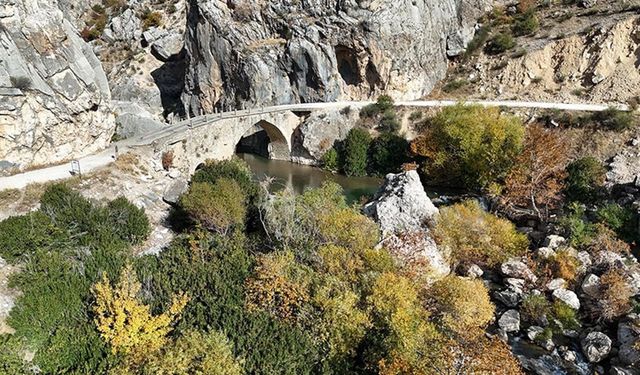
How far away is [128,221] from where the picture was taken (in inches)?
814

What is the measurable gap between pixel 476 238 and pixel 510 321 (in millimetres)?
5176

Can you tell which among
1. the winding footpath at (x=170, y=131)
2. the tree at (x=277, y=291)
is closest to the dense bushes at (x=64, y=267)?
the winding footpath at (x=170, y=131)

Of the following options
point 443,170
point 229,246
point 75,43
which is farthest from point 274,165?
point 229,246

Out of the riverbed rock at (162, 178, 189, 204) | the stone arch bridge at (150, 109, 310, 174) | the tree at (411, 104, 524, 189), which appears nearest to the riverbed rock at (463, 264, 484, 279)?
the tree at (411, 104, 524, 189)

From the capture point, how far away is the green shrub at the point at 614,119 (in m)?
33.0

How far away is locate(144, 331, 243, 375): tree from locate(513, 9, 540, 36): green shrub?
48.6m

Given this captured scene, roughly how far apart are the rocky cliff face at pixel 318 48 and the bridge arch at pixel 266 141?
12.4ft

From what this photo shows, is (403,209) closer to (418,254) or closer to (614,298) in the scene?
(418,254)

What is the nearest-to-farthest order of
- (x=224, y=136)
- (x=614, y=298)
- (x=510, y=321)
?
(x=614, y=298) → (x=510, y=321) → (x=224, y=136)

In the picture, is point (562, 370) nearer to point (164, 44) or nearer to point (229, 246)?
point (229, 246)

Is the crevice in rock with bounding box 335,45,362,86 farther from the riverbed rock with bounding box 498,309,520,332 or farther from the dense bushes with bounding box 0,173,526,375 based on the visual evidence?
the riverbed rock with bounding box 498,309,520,332

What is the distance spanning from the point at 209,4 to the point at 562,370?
157ft

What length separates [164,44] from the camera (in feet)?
192

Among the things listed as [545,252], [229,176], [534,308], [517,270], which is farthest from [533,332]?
[229,176]
